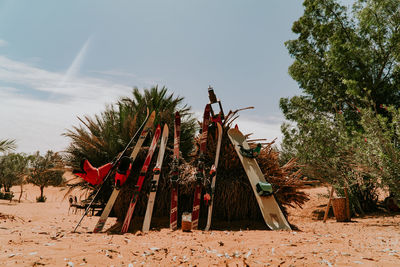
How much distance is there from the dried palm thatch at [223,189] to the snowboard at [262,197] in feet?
0.63

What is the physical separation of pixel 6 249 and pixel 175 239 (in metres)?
1.97

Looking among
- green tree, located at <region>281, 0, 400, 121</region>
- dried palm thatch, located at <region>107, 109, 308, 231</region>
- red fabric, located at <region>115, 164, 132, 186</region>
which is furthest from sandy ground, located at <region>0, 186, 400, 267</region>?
green tree, located at <region>281, 0, 400, 121</region>

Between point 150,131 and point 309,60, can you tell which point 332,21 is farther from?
point 150,131

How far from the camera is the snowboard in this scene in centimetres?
407

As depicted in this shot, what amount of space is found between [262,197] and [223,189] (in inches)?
28.8

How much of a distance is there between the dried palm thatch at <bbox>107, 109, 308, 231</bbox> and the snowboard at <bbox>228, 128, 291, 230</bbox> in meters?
0.19

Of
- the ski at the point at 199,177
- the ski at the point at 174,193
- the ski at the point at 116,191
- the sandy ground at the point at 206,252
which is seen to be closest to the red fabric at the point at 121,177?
the ski at the point at 116,191

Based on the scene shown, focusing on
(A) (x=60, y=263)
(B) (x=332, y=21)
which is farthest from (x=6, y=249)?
(B) (x=332, y=21)

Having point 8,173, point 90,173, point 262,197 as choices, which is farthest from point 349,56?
point 8,173

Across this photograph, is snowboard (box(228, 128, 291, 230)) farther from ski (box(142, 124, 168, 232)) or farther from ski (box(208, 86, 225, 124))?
ski (box(142, 124, 168, 232))

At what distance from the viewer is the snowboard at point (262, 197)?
4.07 metres

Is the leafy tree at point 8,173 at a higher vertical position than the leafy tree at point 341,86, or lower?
lower

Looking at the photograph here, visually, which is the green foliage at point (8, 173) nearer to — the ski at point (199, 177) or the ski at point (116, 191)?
the ski at point (116, 191)

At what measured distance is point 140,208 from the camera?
4926 millimetres
